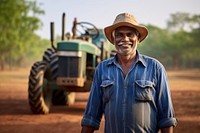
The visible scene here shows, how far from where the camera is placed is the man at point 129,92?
8.12ft

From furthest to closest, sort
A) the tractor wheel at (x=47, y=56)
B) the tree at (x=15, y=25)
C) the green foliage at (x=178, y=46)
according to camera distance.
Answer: the green foliage at (x=178, y=46)
the tree at (x=15, y=25)
the tractor wheel at (x=47, y=56)

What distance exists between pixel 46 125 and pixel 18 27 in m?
41.8

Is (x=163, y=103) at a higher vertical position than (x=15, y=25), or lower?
lower

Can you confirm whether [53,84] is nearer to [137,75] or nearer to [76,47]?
[76,47]

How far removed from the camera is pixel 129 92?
248 cm

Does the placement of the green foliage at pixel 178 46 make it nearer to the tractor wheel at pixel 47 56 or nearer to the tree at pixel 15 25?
the tree at pixel 15 25

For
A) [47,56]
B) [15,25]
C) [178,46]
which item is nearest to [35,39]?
[15,25]

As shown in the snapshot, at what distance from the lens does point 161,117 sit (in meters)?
2.56

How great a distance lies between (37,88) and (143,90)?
6.03 m

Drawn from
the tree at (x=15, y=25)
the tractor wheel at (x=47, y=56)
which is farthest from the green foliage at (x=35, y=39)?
the tractor wheel at (x=47, y=56)

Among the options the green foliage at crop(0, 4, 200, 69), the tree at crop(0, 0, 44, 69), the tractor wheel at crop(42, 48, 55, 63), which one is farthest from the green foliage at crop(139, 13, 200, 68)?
the tractor wheel at crop(42, 48, 55, 63)

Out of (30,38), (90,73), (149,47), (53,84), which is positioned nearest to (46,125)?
(53,84)

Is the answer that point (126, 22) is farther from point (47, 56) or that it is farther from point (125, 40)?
point (47, 56)

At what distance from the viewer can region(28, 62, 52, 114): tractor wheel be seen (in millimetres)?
8188
